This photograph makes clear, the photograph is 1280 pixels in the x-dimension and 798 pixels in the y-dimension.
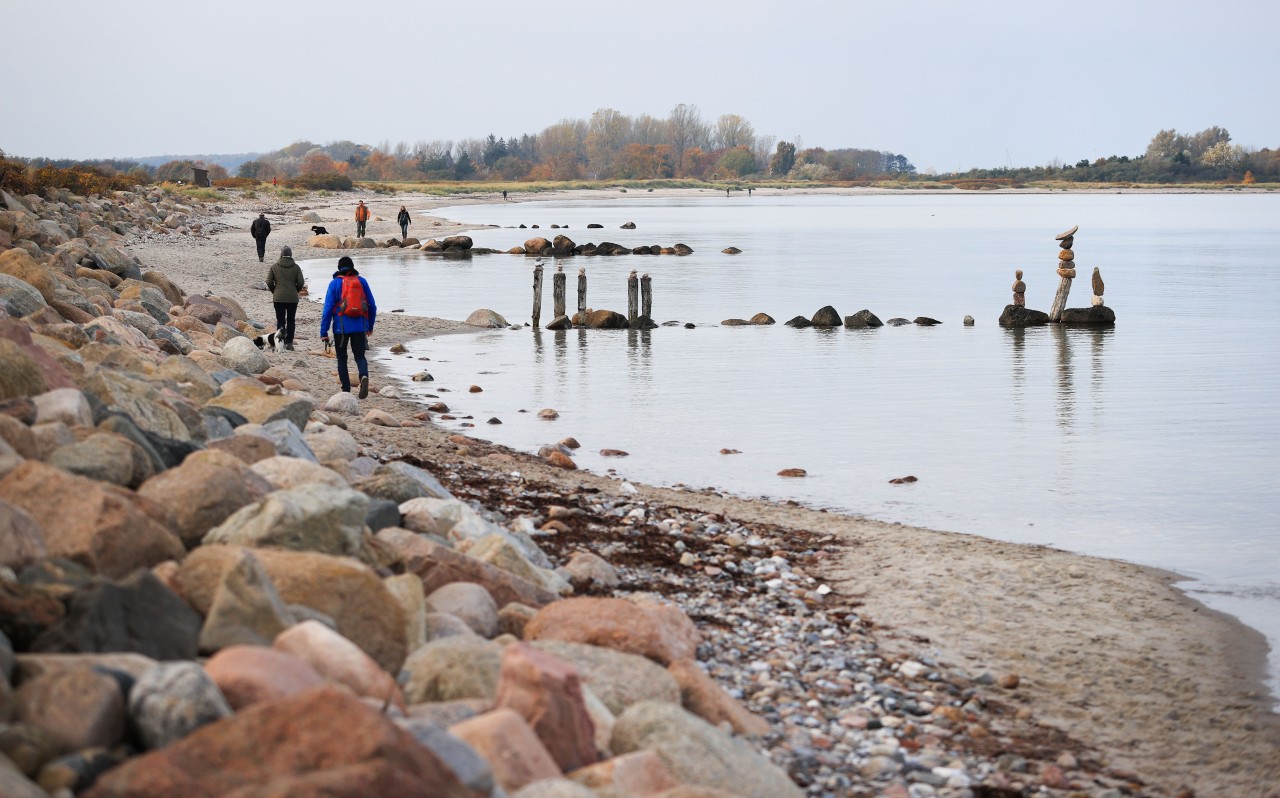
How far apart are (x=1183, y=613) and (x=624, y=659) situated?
5.68 metres

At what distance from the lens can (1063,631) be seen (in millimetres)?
8633

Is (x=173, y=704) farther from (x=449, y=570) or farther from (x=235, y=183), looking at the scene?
(x=235, y=183)

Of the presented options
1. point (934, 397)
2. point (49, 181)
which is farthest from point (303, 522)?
point (49, 181)

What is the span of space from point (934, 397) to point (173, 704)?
18248 millimetres

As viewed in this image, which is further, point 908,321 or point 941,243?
point 941,243

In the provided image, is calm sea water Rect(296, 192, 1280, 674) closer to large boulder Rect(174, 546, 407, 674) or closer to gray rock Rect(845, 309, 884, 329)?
gray rock Rect(845, 309, 884, 329)

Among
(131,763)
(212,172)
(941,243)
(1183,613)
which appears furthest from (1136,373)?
(212,172)

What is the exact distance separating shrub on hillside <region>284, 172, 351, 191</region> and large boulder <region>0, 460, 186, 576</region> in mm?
97177

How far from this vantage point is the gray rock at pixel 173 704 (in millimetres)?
3803

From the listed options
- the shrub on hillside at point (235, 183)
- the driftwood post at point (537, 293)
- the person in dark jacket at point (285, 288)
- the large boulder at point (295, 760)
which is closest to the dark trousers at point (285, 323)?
the person in dark jacket at point (285, 288)

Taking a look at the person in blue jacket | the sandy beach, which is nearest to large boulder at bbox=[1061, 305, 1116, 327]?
the sandy beach

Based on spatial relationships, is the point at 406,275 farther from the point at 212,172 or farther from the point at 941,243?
the point at 212,172

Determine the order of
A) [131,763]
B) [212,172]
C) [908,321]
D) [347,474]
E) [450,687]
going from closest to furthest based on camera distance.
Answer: [131,763] < [450,687] < [347,474] < [908,321] < [212,172]

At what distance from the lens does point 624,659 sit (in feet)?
19.0
